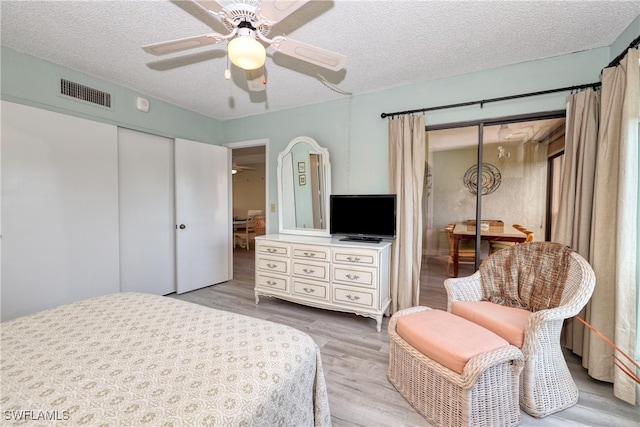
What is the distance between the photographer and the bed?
2.64 ft

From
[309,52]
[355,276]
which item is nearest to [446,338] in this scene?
[355,276]

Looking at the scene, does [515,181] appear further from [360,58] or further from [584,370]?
[360,58]

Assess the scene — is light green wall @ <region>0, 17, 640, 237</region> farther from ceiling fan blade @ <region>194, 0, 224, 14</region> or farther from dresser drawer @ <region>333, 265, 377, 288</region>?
ceiling fan blade @ <region>194, 0, 224, 14</region>

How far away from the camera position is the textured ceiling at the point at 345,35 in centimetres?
Result: 174

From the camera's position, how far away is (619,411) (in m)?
1.59

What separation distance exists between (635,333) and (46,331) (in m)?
3.30

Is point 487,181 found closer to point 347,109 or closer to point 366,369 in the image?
point 347,109

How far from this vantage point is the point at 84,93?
2.70 m

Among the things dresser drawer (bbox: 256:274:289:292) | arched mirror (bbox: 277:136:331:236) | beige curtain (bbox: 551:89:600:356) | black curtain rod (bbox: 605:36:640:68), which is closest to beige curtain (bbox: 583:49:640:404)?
black curtain rod (bbox: 605:36:640:68)

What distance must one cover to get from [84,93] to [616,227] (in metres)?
4.64

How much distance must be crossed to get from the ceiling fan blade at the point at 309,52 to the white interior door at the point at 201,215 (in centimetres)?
254

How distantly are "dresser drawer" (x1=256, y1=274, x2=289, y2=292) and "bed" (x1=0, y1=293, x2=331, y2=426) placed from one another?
1544mm

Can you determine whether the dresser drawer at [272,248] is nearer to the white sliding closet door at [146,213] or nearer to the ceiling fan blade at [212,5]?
the white sliding closet door at [146,213]

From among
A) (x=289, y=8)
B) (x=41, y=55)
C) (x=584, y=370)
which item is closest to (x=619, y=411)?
(x=584, y=370)
